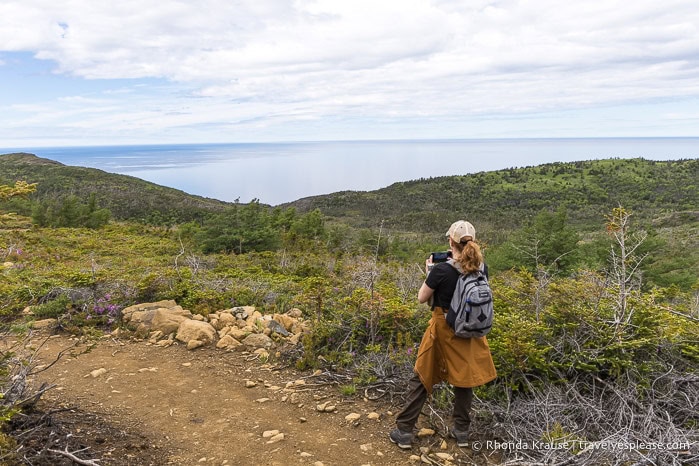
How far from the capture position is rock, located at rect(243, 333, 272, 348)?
17.7ft

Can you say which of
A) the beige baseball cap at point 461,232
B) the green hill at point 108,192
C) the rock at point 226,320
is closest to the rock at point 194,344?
the rock at point 226,320

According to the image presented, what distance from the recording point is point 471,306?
117 inches

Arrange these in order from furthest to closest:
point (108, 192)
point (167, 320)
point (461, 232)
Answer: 1. point (108, 192)
2. point (167, 320)
3. point (461, 232)

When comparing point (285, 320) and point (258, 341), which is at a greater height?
point (285, 320)

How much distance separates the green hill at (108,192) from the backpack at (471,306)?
4367cm

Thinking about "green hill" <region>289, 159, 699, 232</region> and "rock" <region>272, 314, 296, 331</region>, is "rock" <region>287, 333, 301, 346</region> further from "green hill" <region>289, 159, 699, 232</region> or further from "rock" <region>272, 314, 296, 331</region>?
"green hill" <region>289, 159, 699, 232</region>

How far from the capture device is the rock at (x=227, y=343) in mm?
5441

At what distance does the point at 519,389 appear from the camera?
12.8 ft

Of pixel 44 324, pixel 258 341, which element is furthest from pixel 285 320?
pixel 44 324

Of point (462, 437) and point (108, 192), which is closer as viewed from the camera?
point (462, 437)

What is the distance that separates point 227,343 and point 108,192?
62.8m

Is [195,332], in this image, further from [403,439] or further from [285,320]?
[403,439]

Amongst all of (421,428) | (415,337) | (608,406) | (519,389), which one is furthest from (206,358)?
(608,406)

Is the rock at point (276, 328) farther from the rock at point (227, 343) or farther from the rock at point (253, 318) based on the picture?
the rock at point (227, 343)
